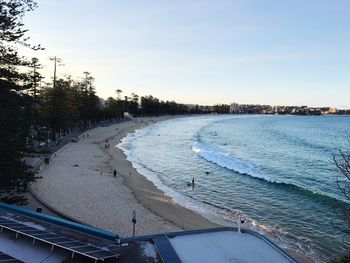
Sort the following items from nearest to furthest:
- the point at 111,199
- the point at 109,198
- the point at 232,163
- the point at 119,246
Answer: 1. the point at 119,246
2. the point at 111,199
3. the point at 109,198
4. the point at 232,163

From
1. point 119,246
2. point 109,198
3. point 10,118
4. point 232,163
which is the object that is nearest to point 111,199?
point 109,198

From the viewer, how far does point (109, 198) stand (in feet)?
90.0

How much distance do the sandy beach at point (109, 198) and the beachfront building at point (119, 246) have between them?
9983 millimetres

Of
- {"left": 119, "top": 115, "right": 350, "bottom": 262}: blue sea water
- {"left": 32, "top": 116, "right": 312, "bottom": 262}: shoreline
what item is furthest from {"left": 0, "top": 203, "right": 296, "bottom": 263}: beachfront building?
{"left": 32, "top": 116, "right": 312, "bottom": 262}: shoreline

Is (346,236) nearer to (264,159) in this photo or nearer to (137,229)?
(137,229)

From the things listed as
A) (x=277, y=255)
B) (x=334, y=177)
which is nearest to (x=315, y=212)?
(x=334, y=177)

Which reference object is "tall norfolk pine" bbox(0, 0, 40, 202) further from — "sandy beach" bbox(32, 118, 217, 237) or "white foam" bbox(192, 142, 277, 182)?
"white foam" bbox(192, 142, 277, 182)

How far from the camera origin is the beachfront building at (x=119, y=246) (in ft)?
29.0

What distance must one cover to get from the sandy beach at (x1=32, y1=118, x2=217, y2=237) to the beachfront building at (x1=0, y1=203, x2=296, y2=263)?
998 cm

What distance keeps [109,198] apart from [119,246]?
18.4 meters

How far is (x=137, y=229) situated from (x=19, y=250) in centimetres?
1219

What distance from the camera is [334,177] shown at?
40.0 metres

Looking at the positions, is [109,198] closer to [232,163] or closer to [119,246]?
[119,246]

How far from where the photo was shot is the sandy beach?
2219 centimetres
